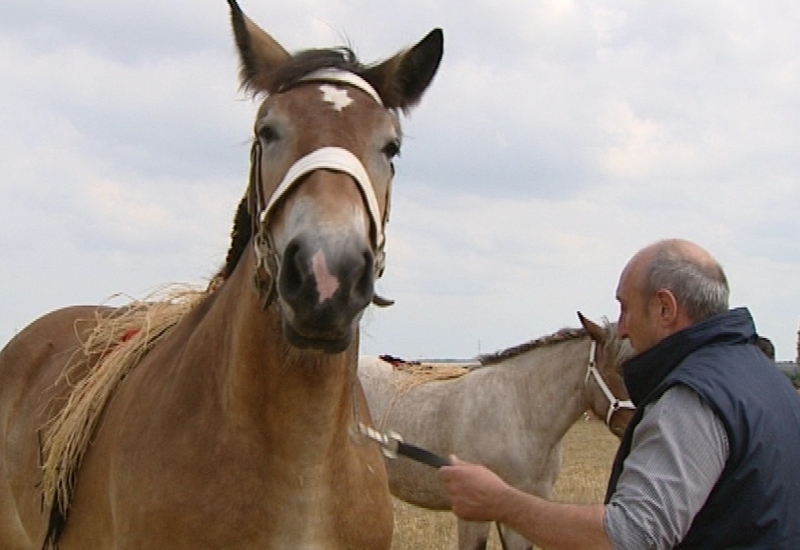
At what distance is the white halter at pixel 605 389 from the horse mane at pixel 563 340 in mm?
178

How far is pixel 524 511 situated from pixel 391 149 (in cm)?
123

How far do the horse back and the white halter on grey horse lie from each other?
3553 mm

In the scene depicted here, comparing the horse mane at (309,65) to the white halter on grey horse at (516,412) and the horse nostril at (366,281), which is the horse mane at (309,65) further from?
the white halter on grey horse at (516,412)

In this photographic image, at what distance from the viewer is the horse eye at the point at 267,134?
3.11m

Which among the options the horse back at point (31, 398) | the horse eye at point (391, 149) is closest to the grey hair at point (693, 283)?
the horse eye at point (391, 149)

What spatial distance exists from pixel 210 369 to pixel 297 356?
18.8 inches

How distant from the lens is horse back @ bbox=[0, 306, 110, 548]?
472cm

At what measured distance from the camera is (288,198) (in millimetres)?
2889

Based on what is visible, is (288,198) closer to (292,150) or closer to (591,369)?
(292,150)

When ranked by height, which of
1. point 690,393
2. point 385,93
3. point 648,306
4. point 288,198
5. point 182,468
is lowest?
point 182,468

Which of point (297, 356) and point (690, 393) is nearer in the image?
point (690, 393)

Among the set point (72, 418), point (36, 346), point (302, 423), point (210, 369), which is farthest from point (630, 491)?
point (36, 346)

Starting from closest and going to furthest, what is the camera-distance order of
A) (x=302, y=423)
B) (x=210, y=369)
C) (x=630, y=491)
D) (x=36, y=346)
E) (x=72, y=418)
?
(x=630, y=491)
(x=302, y=423)
(x=210, y=369)
(x=72, y=418)
(x=36, y=346)

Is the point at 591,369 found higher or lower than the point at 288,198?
lower
